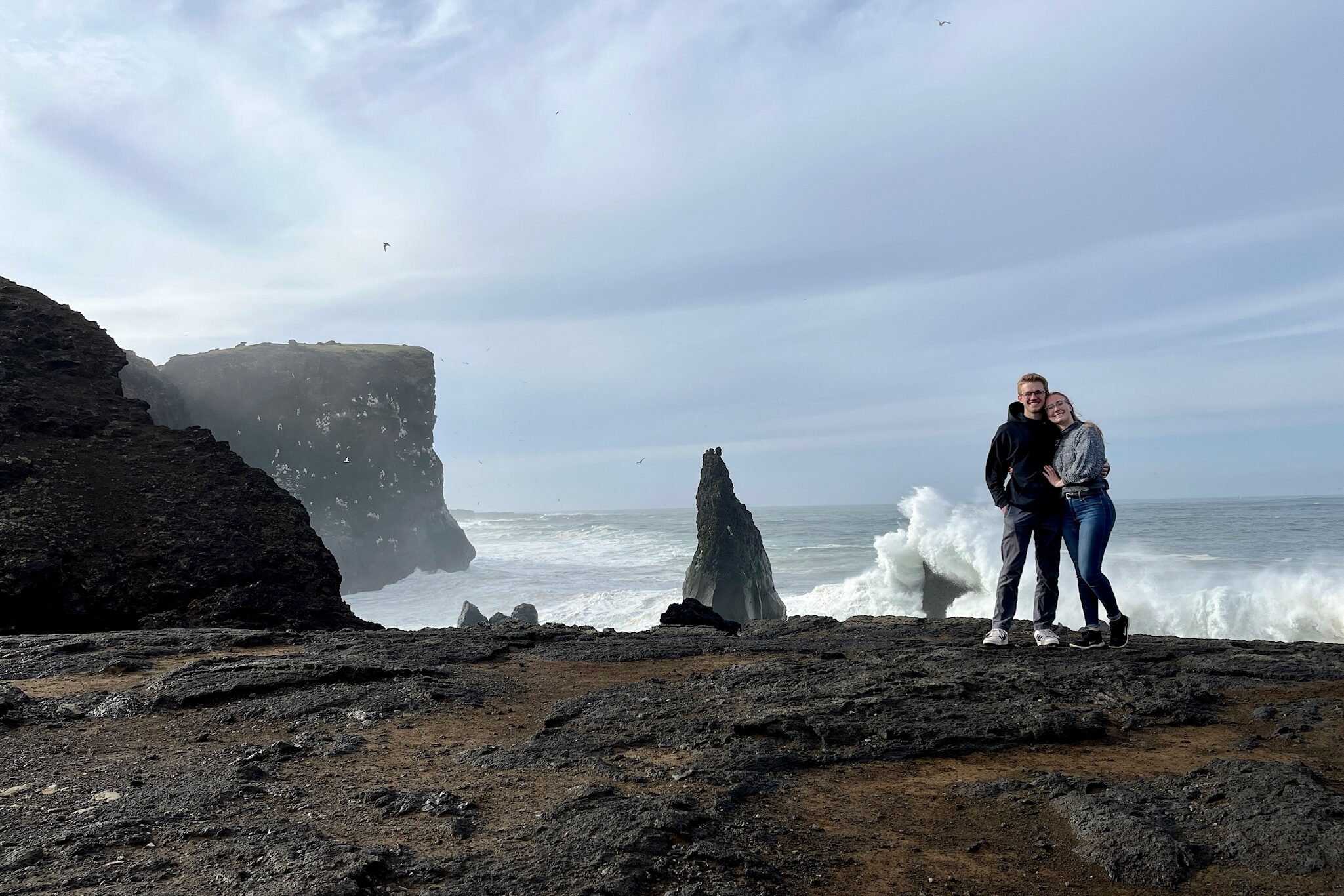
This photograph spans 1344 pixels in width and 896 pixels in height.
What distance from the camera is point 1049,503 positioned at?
609 cm

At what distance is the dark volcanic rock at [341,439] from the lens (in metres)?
52.0

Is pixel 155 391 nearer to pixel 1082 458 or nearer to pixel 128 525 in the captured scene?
pixel 128 525

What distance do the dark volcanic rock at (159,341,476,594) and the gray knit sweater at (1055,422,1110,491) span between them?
5169cm

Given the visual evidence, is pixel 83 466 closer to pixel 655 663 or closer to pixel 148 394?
pixel 655 663

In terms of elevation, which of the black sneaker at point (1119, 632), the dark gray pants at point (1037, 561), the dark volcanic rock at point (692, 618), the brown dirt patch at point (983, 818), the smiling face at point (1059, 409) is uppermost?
the smiling face at point (1059, 409)

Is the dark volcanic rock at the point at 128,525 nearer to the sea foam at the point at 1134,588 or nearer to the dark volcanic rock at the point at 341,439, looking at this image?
the sea foam at the point at 1134,588

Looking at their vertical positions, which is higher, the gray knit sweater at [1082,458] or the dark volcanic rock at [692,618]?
the gray knit sweater at [1082,458]

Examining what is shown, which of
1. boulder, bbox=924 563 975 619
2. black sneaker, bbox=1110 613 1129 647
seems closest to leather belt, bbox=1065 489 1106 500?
black sneaker, bbox=1110 613 1129 647

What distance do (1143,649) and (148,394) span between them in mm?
48575

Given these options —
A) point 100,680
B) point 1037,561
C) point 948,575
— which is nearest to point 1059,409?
point 1037,561

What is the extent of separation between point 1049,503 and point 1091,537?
1.42 feet

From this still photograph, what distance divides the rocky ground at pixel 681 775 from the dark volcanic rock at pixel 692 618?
3678 millimetres

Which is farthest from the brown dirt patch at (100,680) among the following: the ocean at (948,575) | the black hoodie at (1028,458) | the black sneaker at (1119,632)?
the ocean at (948,575)

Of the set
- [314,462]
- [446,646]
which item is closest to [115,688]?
[446,646]
